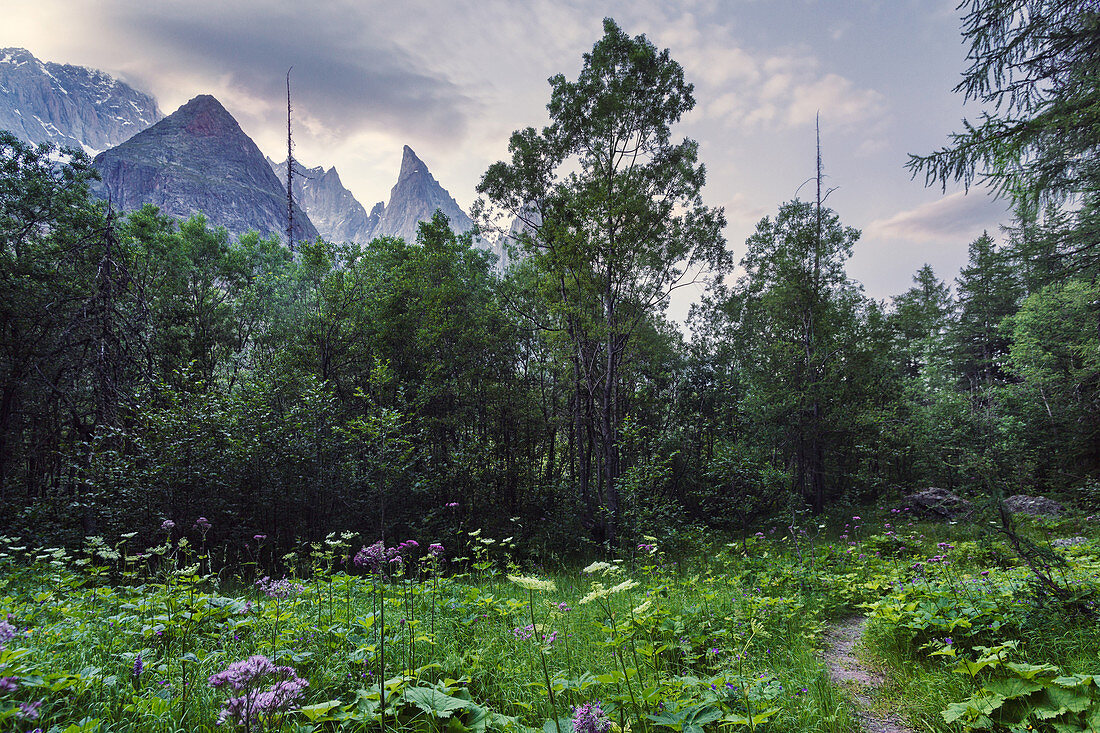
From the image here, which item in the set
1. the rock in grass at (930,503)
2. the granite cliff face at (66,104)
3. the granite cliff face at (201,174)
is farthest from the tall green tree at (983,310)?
the granite cliff face at (66,104)

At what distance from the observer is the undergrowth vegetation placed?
1.66 m

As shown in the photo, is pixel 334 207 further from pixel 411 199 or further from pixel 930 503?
pixel 930 503

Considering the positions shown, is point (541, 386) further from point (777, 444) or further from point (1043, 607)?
point (1043, 607)

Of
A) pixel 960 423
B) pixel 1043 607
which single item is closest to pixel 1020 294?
pixel 960 423

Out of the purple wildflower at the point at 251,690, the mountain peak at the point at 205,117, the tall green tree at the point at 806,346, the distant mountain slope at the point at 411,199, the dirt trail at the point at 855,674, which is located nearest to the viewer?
the purple wildflower at the point at 251,690

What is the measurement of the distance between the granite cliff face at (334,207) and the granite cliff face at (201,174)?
43.6 meters

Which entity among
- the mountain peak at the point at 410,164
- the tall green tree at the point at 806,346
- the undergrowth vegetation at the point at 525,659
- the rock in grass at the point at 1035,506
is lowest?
the rock in grass at the point at 1035,506

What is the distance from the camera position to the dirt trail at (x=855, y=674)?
234 centimetres

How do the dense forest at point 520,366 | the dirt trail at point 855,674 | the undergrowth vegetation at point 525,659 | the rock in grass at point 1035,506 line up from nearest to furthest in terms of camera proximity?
1. the undergrowth vegetation at point 525,659
2. the dirt trail at point 855,674
3. the dense forest at point 520,366
4. the rock in grass at point 1035,506

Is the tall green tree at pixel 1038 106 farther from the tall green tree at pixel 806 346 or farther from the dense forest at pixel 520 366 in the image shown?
the tall green tree at pixel 806 346

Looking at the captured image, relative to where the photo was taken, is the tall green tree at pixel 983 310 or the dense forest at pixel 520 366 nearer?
the dense forest at pixel 520 366

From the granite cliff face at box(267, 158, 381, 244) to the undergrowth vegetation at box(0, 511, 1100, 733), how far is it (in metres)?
137

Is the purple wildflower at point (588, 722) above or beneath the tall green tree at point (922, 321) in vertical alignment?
beneath

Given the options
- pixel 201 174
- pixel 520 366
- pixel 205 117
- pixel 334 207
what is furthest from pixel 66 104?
pixel 520 366
